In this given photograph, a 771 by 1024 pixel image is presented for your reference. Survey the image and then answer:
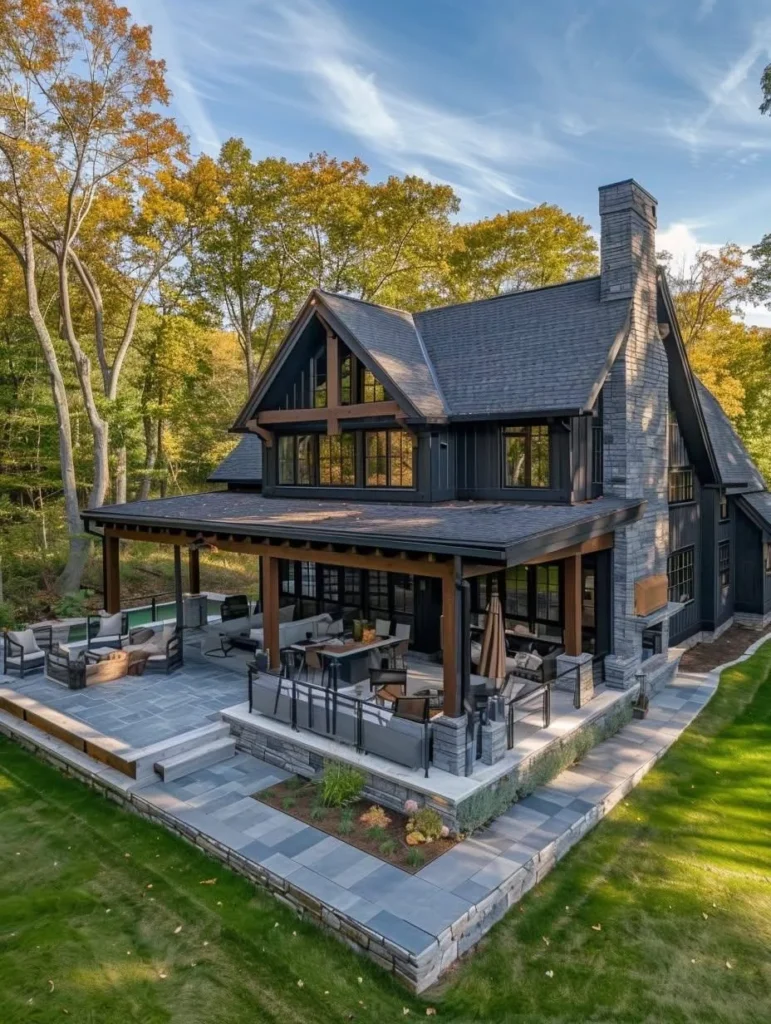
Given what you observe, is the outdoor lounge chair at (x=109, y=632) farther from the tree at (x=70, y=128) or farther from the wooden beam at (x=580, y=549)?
the wooden beam at (x=580, y=549)

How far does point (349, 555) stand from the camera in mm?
9953

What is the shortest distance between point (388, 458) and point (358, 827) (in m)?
7.74

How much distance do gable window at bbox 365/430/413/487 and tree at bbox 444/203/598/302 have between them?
1882cm

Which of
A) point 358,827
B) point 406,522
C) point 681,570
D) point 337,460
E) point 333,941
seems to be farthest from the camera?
point 681,570

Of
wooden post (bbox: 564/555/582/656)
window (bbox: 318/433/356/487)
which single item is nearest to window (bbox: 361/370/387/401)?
window (bbox: 318/433/356/487)

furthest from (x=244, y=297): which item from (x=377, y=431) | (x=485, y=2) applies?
(x=377, y=431)

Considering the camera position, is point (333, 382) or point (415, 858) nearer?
point (415, 858)

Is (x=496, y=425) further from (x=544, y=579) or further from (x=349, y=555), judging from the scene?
(x=349, y=555)

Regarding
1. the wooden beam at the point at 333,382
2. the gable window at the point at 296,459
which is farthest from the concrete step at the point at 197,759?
the wooden beam at the point at 333,382

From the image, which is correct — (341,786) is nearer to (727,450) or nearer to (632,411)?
(632,411)

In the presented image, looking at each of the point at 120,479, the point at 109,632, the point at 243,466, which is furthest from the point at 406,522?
the point at 120,479

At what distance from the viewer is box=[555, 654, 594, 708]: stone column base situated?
10.5m

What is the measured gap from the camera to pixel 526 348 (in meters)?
13.4

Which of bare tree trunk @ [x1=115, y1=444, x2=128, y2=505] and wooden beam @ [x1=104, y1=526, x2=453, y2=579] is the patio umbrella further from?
bare tree trunk @ [x1=115, y1=444, x2=128, y2=505]
